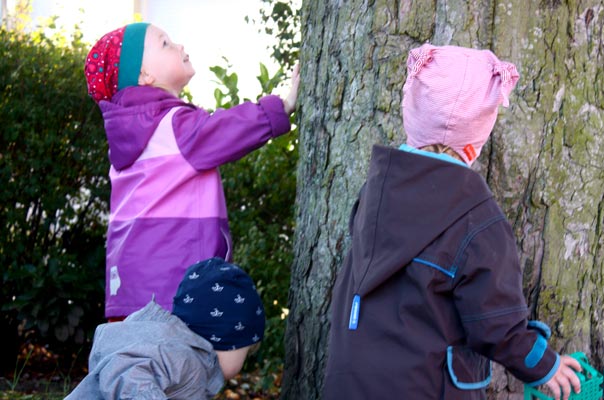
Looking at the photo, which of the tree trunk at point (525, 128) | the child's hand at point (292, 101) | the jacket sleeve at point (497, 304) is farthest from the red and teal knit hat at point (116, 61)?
the jacket sleeve at point (497, 304)

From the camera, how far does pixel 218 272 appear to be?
315 centimetres

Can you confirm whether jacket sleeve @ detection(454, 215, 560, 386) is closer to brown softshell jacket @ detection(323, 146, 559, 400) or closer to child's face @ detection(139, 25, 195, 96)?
brown softshell jacket @ detection(323, 146, 559, 400)

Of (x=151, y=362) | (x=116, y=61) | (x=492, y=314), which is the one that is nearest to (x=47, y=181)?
(x=116, y=61)

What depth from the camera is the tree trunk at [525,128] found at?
309cm

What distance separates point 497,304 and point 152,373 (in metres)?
1.05

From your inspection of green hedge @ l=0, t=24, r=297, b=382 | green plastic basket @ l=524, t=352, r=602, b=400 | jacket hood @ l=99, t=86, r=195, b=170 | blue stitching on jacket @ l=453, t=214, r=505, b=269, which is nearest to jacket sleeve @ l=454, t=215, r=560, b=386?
blue stitching on jacket @ l=453, t=214, r=505, b=269

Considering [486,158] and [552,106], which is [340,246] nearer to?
[486,158]

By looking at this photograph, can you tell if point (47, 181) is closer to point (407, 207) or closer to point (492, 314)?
point (407, 207)

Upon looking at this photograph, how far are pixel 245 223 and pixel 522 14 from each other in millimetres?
2254

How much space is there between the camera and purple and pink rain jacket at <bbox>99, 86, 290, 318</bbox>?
11.6 feet

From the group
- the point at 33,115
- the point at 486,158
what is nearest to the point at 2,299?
the point at 33,115

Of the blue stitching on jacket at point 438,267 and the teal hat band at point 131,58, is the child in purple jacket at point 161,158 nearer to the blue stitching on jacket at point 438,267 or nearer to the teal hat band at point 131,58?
the teal hat band at point 131,58

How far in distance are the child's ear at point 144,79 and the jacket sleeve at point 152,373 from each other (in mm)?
1247

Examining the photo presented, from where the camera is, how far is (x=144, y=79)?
3.78 m
